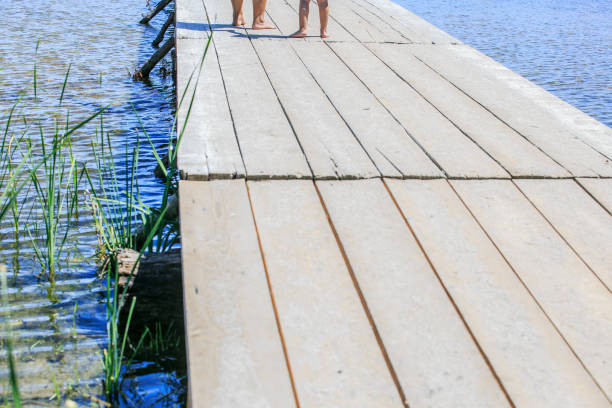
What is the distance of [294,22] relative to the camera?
618 centimetres

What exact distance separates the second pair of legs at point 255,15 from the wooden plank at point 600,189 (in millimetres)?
3344

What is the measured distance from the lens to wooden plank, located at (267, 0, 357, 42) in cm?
561

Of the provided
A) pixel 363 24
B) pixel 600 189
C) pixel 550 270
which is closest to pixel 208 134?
pixel 550 270

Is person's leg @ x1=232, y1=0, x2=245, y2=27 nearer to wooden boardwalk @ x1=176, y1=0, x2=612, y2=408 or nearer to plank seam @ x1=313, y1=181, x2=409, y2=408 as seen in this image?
wooden boardwalk @ x1=176, y1=0, x2=612, y2=408

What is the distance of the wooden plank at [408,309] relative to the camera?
1.74 metres

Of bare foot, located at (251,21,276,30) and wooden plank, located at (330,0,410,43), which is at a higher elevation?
bare foot, located at (251,21,276,30)

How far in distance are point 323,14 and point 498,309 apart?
148 inches

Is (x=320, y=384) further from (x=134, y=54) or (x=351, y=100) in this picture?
(x=134, y=54)

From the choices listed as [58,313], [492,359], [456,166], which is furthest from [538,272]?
[58,313]

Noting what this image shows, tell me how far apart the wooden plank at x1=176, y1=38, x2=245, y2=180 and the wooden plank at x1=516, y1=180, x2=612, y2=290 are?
1.21 metres

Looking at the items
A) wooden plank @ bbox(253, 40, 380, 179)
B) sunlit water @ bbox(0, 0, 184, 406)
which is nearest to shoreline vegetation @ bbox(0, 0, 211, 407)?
sunlit water @ bbox(0, 0, 184, 406)

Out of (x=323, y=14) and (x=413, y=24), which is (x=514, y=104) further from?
(x=413, y=24)

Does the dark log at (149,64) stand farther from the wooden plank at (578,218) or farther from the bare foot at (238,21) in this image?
the wooden plank at (578,218)

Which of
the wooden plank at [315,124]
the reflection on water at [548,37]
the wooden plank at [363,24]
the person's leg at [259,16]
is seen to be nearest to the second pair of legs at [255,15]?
the person's leg at [259,16]
